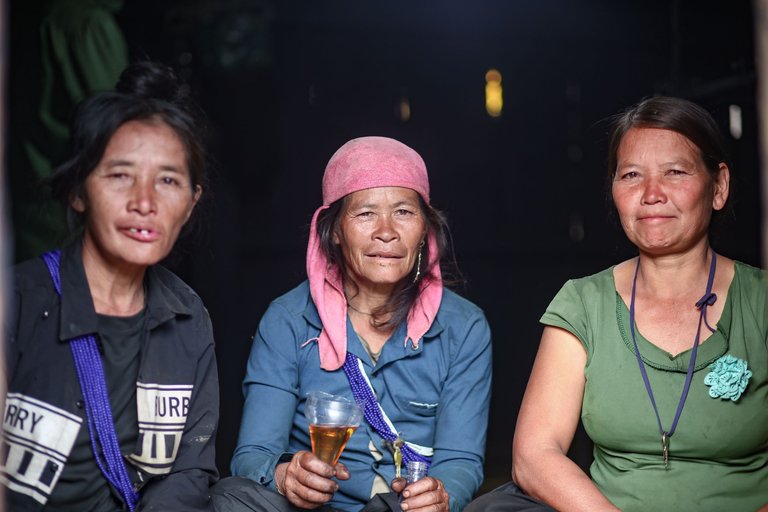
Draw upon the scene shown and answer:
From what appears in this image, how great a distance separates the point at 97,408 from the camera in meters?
2.70

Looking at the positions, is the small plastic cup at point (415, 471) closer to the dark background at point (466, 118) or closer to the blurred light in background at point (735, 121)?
the dark background at point (466, 118)

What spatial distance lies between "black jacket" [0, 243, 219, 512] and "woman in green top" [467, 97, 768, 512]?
90 centimetres

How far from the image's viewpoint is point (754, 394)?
2.94 m

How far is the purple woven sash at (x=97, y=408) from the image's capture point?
270cm

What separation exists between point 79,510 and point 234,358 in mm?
2911

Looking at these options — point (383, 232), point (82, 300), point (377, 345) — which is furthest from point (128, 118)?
point (377, 345)

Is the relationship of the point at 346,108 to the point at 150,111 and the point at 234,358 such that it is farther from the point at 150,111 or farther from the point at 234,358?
the point at 150,111

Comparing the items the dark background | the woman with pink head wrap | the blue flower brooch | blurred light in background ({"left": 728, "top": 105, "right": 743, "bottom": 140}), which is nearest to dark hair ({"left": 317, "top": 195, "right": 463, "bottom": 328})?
the woman with pink head wrap

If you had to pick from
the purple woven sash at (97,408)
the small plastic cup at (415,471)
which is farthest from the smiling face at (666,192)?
the purple woven sash at (97,408)

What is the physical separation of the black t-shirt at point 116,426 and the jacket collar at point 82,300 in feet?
0.17

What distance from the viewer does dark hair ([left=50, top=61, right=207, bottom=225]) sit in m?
2.79

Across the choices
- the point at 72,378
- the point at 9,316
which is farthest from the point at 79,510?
the point at 9,316

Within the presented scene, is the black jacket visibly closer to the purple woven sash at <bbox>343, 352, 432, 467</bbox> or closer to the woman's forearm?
the purple woven sash at <bbox>343, 352, 432, 467</bbox>

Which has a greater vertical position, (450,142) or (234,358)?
(450,142)
